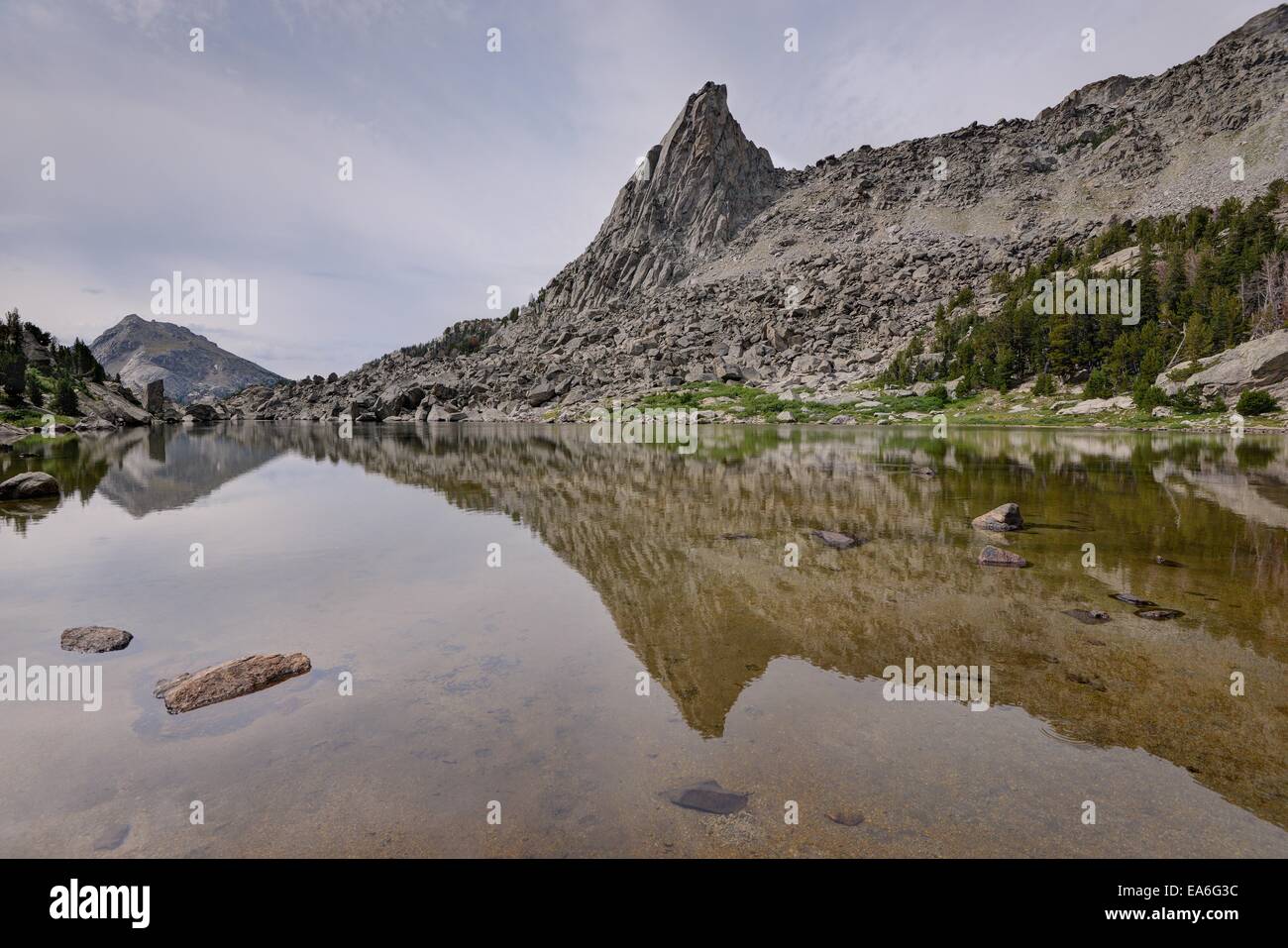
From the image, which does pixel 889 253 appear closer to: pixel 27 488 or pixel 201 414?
pixel 27 488

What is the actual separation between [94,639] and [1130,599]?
18463mm

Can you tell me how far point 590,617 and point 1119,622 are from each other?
369 inches

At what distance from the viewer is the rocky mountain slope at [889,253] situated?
131250 millimetres

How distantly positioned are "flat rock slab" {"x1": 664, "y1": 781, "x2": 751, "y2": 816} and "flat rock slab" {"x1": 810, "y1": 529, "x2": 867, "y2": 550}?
11.3 metres

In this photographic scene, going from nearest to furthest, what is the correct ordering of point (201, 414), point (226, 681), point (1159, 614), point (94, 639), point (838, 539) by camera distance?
point (226, 681)
point (94, 639)
point (1159, 614)
point (838, 539)
point (201, 414)

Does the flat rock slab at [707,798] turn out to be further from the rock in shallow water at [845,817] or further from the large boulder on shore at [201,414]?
the large boulder on shore at [201,414]

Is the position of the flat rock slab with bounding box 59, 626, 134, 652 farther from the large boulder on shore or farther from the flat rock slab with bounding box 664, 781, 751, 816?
the large boulder on shore

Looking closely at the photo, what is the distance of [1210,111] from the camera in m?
152

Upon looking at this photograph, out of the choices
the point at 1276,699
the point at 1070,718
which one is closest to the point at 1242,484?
the point at 1276,699

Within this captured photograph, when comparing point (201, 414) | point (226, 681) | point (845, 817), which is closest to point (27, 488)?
point (226, 681)

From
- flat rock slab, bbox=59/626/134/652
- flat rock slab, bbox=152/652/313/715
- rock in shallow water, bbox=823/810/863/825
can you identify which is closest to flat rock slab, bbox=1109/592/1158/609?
rock in shallow water, bbox=823/810/863/825

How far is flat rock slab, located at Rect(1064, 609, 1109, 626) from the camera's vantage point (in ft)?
34.5

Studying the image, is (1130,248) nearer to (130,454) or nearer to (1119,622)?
(1119,622)

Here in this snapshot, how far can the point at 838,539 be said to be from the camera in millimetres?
16938
